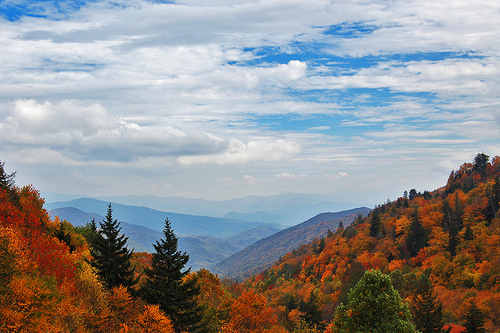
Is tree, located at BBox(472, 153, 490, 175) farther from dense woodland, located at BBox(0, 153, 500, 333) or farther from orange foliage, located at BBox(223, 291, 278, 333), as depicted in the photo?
orange foliage, located at BBox(223, 291, 278, 333)

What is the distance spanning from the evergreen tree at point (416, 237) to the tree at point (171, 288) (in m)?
121

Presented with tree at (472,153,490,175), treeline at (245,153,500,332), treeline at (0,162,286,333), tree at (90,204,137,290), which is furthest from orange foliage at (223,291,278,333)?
tree at (472,153,490,175)

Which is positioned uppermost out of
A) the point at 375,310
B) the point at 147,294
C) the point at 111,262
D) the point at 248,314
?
the point at 111,262

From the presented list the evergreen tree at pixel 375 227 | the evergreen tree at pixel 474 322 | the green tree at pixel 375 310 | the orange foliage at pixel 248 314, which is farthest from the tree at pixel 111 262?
the evergreen tree at pixel 375 227

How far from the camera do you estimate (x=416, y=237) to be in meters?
133

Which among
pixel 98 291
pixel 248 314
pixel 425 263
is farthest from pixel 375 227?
pixel 98 291

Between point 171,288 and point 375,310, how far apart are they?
1848 centimetres

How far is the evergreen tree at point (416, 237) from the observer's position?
430 ft

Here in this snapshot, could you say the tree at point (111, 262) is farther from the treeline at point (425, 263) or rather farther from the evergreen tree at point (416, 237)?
the evergreen tree at point (416, 237)

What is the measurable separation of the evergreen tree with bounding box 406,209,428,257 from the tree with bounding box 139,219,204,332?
396ft

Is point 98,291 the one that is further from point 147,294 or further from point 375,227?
point 375,227

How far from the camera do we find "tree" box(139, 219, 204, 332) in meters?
32.4

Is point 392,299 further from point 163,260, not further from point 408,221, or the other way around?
point 408,221

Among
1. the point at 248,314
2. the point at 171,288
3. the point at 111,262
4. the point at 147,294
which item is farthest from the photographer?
the point at 248,314
